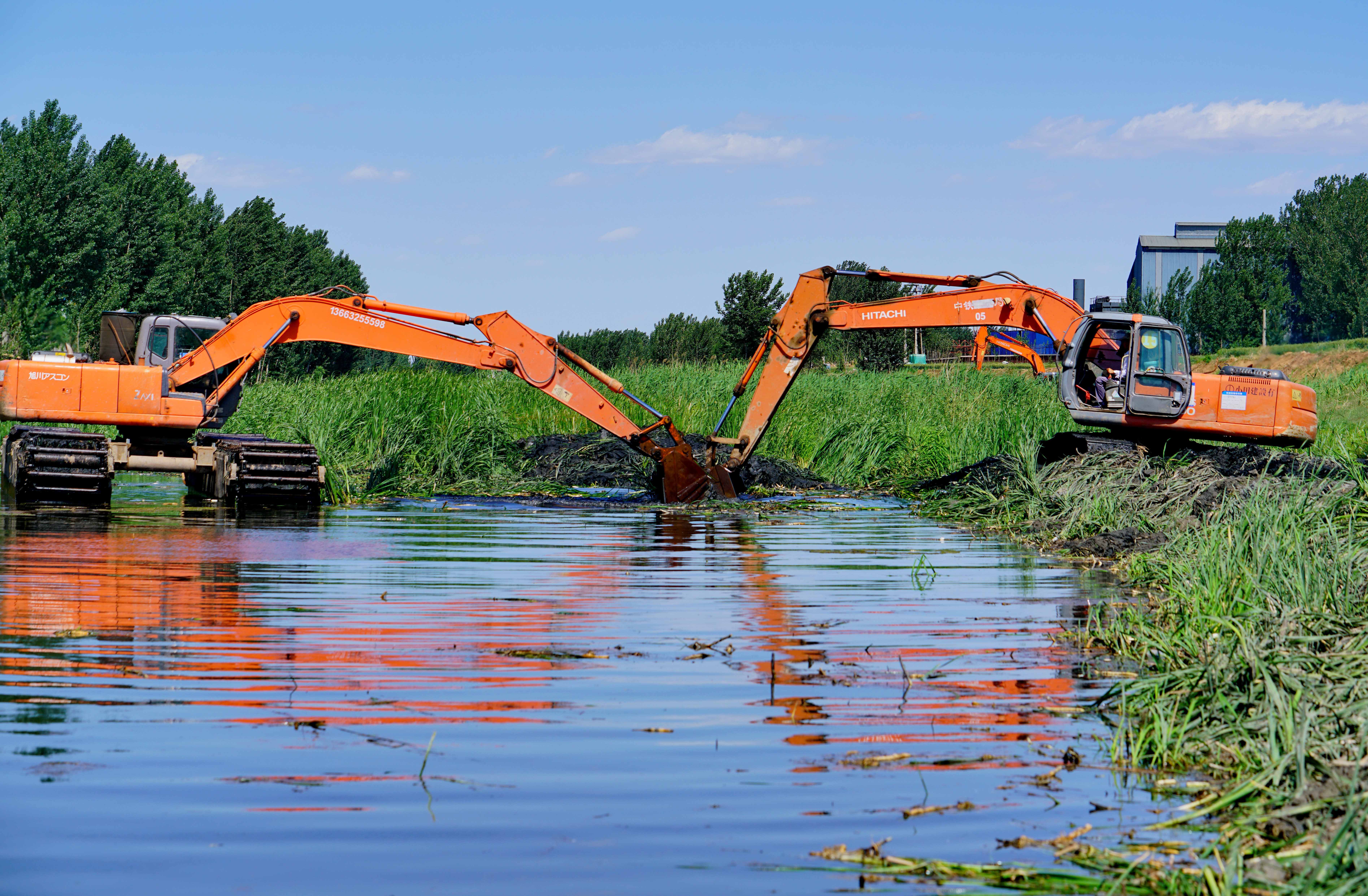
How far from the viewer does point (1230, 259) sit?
234 ft

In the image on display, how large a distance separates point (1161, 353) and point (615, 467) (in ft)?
32.0

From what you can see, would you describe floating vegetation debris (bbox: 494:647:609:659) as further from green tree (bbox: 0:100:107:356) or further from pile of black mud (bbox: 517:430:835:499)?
green tree (bbox: 0:100:107:356)

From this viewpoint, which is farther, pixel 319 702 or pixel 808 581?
pixel 808 581

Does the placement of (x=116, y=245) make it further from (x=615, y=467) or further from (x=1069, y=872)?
(x=1069, y=872)

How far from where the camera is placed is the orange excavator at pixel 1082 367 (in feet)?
64.0

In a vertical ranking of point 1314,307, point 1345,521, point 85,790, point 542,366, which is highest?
point 1314,307

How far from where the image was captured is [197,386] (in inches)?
738

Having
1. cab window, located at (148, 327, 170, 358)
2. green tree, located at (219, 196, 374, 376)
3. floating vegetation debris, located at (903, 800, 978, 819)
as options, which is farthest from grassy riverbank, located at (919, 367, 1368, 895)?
green tree, located at (219, 196, 374, 376)

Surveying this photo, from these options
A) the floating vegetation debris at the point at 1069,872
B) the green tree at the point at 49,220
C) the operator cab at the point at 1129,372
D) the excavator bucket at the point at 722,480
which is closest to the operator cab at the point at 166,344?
the excavator bucket at the point at 722,480

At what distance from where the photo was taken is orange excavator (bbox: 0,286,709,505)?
17.7 metres

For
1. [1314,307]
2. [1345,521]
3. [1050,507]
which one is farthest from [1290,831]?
[1314,307]

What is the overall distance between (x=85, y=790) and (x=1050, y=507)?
540 inches

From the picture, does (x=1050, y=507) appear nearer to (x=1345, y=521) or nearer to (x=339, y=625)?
(x=1345, y=521)

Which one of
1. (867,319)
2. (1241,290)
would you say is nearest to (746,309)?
(1241,290)
